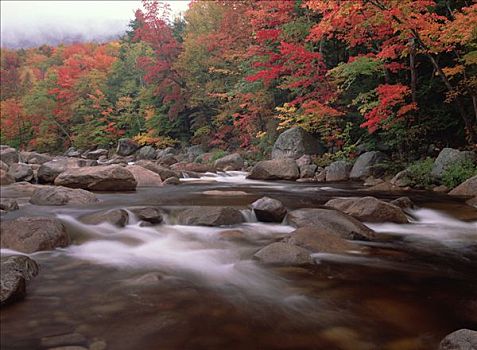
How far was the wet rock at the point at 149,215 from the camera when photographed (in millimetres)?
6438

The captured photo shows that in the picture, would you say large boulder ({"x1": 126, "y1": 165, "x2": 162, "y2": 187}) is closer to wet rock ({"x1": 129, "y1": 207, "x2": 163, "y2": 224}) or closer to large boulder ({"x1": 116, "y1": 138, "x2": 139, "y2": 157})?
wet rock ({"x1": 129, "y1": 207, "x2": 163, "y2": 224})

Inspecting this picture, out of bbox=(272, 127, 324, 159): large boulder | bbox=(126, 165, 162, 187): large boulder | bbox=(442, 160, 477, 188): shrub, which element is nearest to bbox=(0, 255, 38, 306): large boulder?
bbox=(126, 165, 162, 187): large boulder

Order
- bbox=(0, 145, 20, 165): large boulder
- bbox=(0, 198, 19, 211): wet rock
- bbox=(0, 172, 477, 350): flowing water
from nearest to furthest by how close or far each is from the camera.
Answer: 1. bbox=(0, 172, 477, 350): flowing water
2. bbox=(0, 198, 19, 211): wet rock
3. bbox=(0, 145, 20, 165): large boulder

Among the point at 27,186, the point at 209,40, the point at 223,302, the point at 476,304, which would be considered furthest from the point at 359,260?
the point at 209,40

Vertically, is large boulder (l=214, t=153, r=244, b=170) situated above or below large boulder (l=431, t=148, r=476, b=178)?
below

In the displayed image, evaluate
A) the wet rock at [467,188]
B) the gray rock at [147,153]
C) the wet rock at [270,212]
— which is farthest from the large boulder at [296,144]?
the gray rock at [147,153]

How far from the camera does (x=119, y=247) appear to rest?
5.22m

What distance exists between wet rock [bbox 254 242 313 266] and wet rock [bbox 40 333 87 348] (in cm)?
224

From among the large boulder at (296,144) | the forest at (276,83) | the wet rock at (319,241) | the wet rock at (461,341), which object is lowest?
the wet rock at (319,241)

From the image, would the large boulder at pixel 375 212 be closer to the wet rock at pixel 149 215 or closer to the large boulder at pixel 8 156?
the wet rock at pixel 149 215

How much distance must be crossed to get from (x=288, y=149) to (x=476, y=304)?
12.8 metres

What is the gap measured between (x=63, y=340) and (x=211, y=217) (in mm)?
3654

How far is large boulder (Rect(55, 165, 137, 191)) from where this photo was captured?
33.4 feet

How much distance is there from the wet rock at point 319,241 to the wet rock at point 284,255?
322 millimetres
